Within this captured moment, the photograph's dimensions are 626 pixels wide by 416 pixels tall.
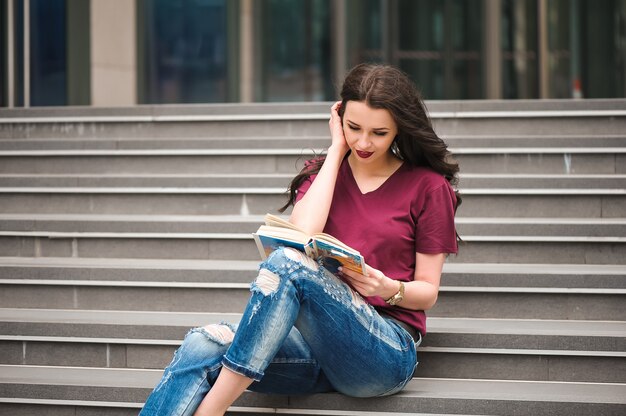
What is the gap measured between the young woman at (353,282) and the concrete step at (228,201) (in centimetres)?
141

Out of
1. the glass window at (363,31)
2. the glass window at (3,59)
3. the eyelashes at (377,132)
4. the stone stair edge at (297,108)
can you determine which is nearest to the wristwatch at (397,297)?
the eyelashes at (377,132)

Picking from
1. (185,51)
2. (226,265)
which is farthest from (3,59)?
(226,265)

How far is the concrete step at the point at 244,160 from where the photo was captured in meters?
4.82

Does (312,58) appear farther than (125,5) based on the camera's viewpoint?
Yes

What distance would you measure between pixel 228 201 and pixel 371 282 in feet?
6.86

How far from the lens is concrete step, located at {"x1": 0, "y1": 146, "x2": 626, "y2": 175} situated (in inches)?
190

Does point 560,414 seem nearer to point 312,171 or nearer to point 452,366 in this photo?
point 452,366

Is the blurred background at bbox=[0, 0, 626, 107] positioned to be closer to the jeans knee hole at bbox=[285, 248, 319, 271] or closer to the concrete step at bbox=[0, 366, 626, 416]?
the concrete step at bbox=[0, 366, 626, 416]

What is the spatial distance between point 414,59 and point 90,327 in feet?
26.1

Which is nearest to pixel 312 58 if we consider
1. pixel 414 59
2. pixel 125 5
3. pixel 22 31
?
pixel 414 59

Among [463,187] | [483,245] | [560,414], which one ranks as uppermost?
[463,187]

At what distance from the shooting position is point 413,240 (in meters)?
3.10

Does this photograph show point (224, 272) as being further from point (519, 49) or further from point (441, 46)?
point (519, 49)

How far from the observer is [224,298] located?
4.01m
